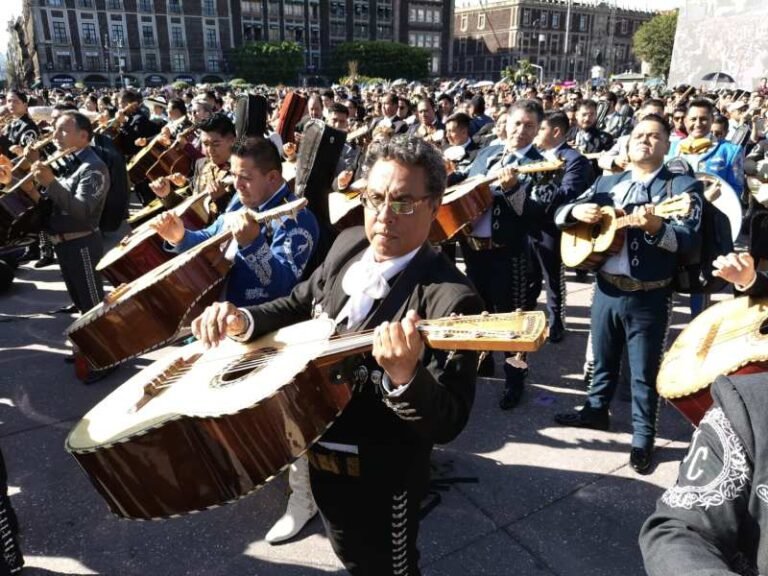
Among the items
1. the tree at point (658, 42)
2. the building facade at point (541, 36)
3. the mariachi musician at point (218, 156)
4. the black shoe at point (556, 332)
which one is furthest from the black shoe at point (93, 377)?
the building facade at point (541, 36)

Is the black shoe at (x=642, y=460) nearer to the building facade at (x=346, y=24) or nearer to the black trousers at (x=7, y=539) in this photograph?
the black trousers at (x=7, y=539)

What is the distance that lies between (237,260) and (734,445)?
248 centimetres

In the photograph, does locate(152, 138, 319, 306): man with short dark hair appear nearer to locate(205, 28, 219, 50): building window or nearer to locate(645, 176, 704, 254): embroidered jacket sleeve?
locate(645, 176, 704, 254): embroidered jacket sleeve

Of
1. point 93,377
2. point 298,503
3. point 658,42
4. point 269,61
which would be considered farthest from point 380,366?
point 658,42

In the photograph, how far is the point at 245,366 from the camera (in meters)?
2.06

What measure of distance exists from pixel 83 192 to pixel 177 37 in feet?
246

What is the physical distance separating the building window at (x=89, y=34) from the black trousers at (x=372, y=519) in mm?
76645

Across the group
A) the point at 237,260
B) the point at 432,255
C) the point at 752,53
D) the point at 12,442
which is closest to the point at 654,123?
the point at 432,255

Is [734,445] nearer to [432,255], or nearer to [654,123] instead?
[432,255]

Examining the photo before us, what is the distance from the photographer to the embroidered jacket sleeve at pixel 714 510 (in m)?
1.25

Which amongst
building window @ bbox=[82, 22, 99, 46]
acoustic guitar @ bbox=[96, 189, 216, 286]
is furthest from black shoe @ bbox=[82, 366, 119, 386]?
building window @ bbox=[82, 22, 99, 46]

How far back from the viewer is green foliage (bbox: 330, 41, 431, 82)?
241 feet

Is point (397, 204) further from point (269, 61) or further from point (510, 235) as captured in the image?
point (269, 61)

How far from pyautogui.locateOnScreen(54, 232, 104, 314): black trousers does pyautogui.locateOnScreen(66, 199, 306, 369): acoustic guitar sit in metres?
2.27
